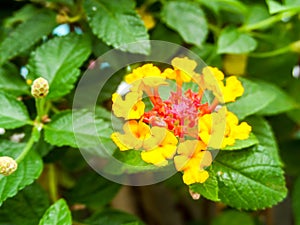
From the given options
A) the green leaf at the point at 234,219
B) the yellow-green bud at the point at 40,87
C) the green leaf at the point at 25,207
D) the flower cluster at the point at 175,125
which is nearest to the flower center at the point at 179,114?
the flower cluster at the point at 175,125

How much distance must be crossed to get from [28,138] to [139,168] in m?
0.16

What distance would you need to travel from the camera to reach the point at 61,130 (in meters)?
0.58

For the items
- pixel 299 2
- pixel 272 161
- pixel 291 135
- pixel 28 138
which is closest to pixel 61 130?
pixel 28 138

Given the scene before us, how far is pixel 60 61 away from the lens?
0.63 meters

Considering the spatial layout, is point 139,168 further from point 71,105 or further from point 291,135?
point 291,135

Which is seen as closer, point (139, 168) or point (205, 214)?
point (139, 168)

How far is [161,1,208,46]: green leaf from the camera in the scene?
2.28ft

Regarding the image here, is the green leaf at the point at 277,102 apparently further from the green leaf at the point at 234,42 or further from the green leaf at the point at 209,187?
the green leaf at the point at 209,187

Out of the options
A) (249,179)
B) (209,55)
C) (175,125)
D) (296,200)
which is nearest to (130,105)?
(175,125)

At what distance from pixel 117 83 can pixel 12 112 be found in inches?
5.7

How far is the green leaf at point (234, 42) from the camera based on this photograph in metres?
0.70

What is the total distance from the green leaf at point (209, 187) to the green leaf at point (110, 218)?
6.2 inches

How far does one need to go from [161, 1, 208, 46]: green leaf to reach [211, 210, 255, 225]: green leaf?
28 cm

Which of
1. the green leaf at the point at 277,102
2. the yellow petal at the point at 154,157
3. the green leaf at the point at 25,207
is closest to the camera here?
the yellow petal at the point at 154,157
